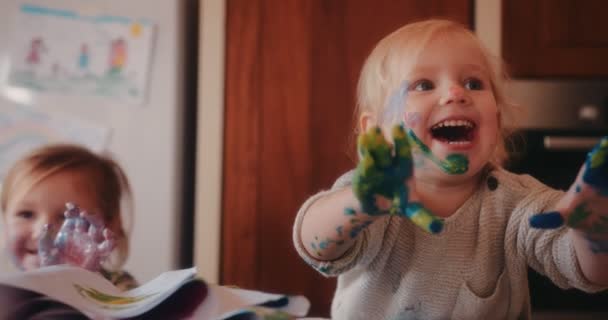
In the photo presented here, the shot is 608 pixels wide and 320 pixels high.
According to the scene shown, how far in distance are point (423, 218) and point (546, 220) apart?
0.33ft

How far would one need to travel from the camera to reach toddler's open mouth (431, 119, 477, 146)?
1.89 feet

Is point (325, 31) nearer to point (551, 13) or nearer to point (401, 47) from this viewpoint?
point (551, 13)

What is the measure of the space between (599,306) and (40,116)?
128 centimetres

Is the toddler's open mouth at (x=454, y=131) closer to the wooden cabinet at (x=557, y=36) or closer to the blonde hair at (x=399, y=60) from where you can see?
the blonde hair at (x=399, y=60)

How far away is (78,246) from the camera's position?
642 millimetres

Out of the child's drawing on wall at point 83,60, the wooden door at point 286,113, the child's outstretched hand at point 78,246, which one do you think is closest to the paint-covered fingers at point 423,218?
the child's outstretched hand at point 78,246

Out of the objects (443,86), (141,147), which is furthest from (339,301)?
(141,147)

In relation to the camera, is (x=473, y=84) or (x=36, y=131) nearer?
(x=473, y=84)

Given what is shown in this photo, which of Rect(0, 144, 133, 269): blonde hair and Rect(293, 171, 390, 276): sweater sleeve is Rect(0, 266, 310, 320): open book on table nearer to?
Rect(293, 171, 390, 276): sweater sleeve

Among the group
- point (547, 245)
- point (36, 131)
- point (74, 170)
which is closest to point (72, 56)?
point (36, 131)

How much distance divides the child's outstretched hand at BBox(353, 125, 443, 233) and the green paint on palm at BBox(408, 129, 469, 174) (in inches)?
3.2

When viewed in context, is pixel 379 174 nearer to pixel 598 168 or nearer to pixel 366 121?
pixel 598 168

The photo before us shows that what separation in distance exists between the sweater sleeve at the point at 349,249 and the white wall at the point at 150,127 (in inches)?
31.2

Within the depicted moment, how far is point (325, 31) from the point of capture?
4.44 feet
